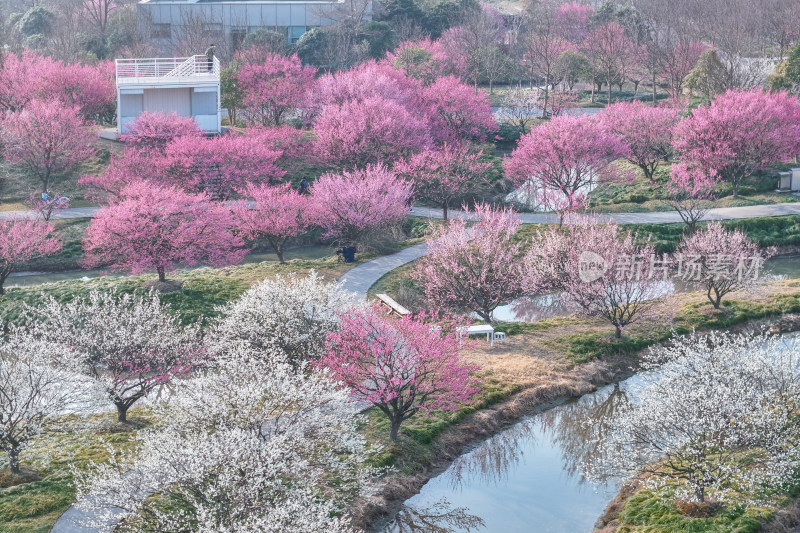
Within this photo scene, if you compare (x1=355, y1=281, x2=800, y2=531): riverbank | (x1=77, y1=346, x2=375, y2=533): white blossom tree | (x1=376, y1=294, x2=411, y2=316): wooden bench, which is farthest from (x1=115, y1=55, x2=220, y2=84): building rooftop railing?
(x1=77, y1=346, x2=375, y2=533): white blossom tree

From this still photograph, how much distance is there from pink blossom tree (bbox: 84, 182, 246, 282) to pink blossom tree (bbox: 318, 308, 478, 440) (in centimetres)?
1155

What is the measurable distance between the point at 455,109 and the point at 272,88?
1117 centimetres

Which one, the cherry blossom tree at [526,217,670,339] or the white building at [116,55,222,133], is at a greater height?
the white building at [116,55,222,133]

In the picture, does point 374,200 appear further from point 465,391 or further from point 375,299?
point 465,391

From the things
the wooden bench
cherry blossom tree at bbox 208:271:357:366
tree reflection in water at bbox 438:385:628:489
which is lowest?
tree reflection in water at bbox 438:385:628:489

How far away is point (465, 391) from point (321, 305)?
4.83 metres

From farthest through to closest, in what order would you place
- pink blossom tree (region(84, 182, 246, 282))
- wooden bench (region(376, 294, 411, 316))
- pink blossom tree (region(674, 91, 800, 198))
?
pink blossom tree (region(674, 91, 800, 198))
pink blossom tree (region(84, 182, 246, 282))
wooden bench (region(376, 294, 411, 316))

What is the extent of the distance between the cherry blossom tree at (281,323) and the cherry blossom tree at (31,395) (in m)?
4.23

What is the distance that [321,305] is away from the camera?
27.5m

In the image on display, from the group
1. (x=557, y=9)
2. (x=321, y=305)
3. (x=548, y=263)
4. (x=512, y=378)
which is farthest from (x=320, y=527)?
(x=557, y=9)

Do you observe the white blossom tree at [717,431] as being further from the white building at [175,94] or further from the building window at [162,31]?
the building window at [162,31]

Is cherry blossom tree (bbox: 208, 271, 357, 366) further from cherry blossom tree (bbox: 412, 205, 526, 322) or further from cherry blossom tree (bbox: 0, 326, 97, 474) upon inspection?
cherry blossom tree (bbox: 412, 205, 526, 322)

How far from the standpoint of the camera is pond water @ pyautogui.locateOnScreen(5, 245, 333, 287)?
4031 cm

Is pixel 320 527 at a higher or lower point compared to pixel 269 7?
lower
